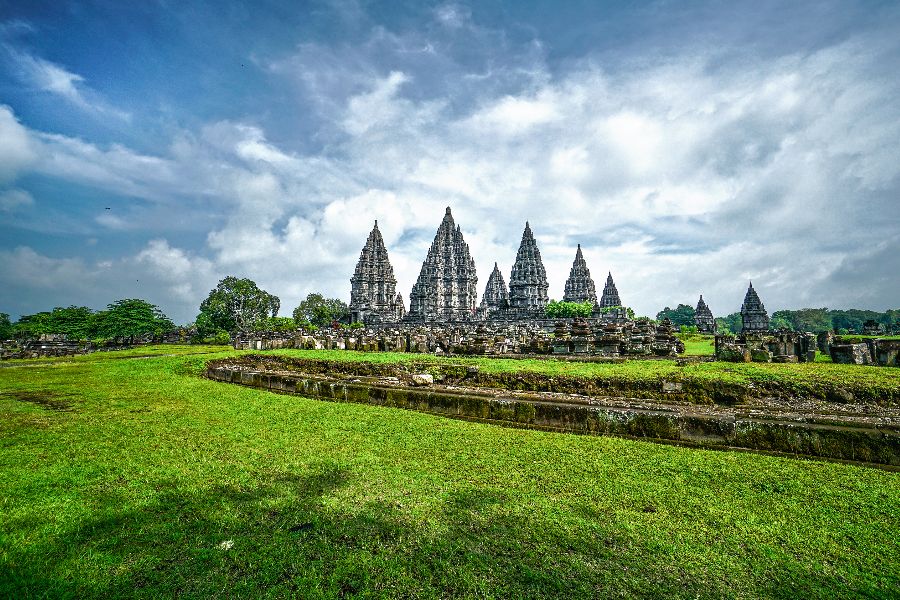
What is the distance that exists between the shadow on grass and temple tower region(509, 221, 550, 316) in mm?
46167

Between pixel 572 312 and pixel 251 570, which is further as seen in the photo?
pixel 572 312

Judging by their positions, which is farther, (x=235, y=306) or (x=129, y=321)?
(x=235, y=306)

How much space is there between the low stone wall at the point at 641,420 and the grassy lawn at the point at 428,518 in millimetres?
244

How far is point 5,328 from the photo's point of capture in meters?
40.7

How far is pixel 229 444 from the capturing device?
13.1ft

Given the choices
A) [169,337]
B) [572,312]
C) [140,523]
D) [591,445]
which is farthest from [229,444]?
[572,312]

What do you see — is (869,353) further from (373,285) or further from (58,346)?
(373,285)

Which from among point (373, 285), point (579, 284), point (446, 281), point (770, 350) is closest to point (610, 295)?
point (579, 284)

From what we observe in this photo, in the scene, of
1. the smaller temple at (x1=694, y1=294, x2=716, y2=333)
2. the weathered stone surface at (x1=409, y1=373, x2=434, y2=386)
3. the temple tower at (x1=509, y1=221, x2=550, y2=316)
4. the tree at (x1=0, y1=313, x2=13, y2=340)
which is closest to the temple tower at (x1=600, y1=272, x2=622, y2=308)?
the smaller temple at (x1=694, y1=294, x2=716, y2=333)

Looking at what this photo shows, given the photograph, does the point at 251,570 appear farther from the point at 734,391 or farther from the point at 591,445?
the point at 734,391

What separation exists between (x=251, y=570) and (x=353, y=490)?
961mm

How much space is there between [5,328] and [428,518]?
2398 inches

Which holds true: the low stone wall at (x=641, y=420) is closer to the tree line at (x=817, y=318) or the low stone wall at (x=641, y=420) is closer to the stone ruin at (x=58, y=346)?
the stone ruin at (x=58, y=346)

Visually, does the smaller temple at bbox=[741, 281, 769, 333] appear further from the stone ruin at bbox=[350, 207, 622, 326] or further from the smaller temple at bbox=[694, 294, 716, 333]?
the stone ruin at bbox=[350, 207, 622, 326]
